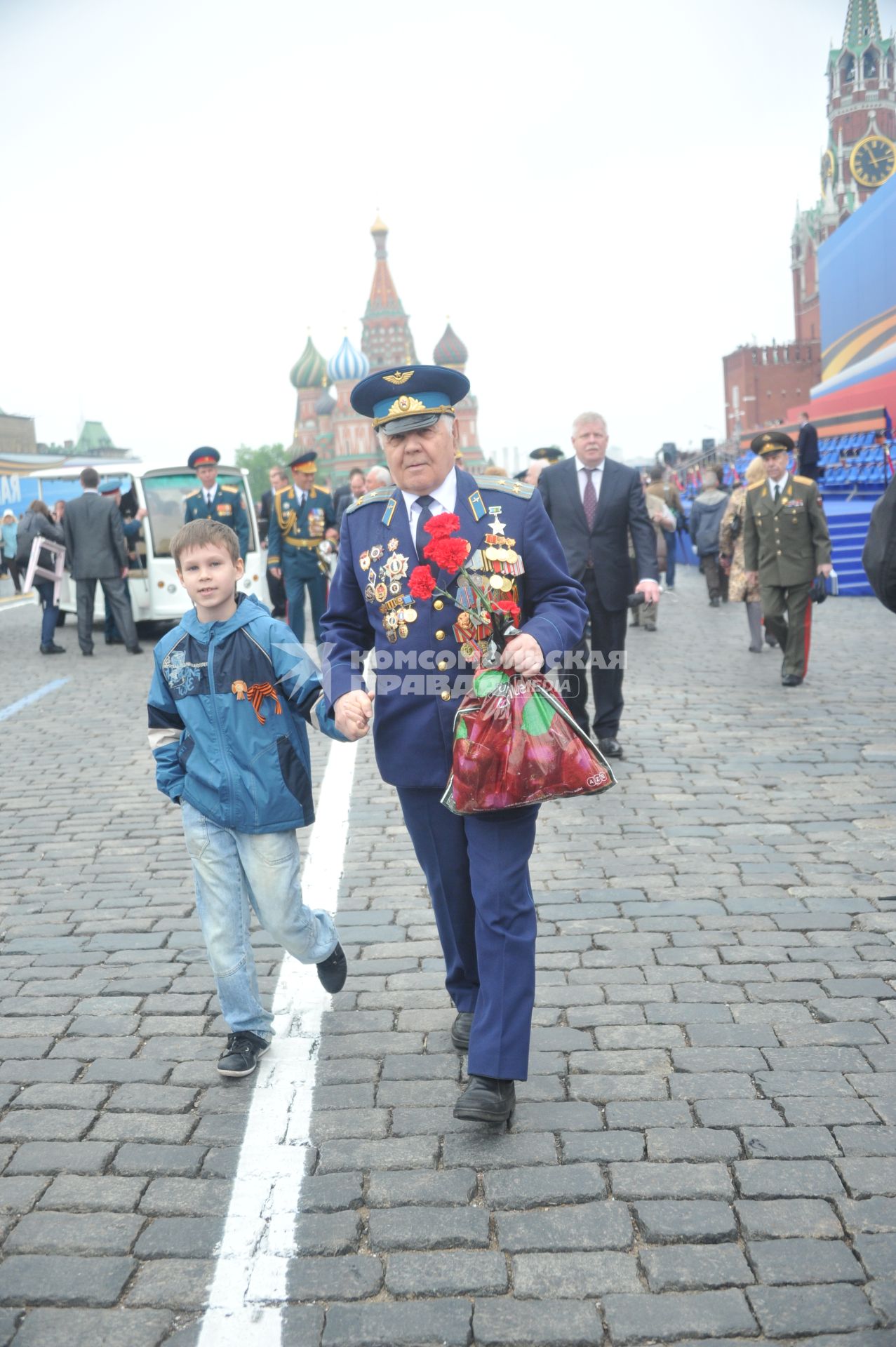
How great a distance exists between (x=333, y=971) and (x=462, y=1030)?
525mm

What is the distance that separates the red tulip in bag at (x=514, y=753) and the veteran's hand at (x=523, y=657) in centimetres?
3

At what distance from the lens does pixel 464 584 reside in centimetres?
344

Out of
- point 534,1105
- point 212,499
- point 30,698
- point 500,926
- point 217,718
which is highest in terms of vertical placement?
point 212,499

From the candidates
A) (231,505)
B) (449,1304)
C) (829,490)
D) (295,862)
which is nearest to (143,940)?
(295,862)

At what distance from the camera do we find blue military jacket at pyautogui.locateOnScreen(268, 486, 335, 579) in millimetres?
13211

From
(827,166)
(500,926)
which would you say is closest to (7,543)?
(500,926)

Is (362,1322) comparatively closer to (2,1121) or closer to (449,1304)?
(449,1304)

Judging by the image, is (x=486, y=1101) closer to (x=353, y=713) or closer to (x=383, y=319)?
(x=353, y=713)

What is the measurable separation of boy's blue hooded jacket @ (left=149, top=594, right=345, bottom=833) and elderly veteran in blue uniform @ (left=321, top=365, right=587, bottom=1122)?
7.9 inches

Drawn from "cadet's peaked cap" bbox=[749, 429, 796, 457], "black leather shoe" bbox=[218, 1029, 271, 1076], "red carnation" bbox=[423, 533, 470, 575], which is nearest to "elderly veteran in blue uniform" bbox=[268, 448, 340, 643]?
"cadet's peaked cap" bbox=[749, 429, 796, 457]

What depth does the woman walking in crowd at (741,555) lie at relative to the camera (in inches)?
452

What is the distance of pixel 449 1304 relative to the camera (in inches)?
103

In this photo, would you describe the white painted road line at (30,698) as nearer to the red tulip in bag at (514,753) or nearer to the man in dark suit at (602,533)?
the man in dark suit at (602,533)

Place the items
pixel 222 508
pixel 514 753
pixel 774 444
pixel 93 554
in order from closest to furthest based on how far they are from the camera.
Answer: pixel 514 753
pixel 774 444
pixel 222 508
pixel 93 554
